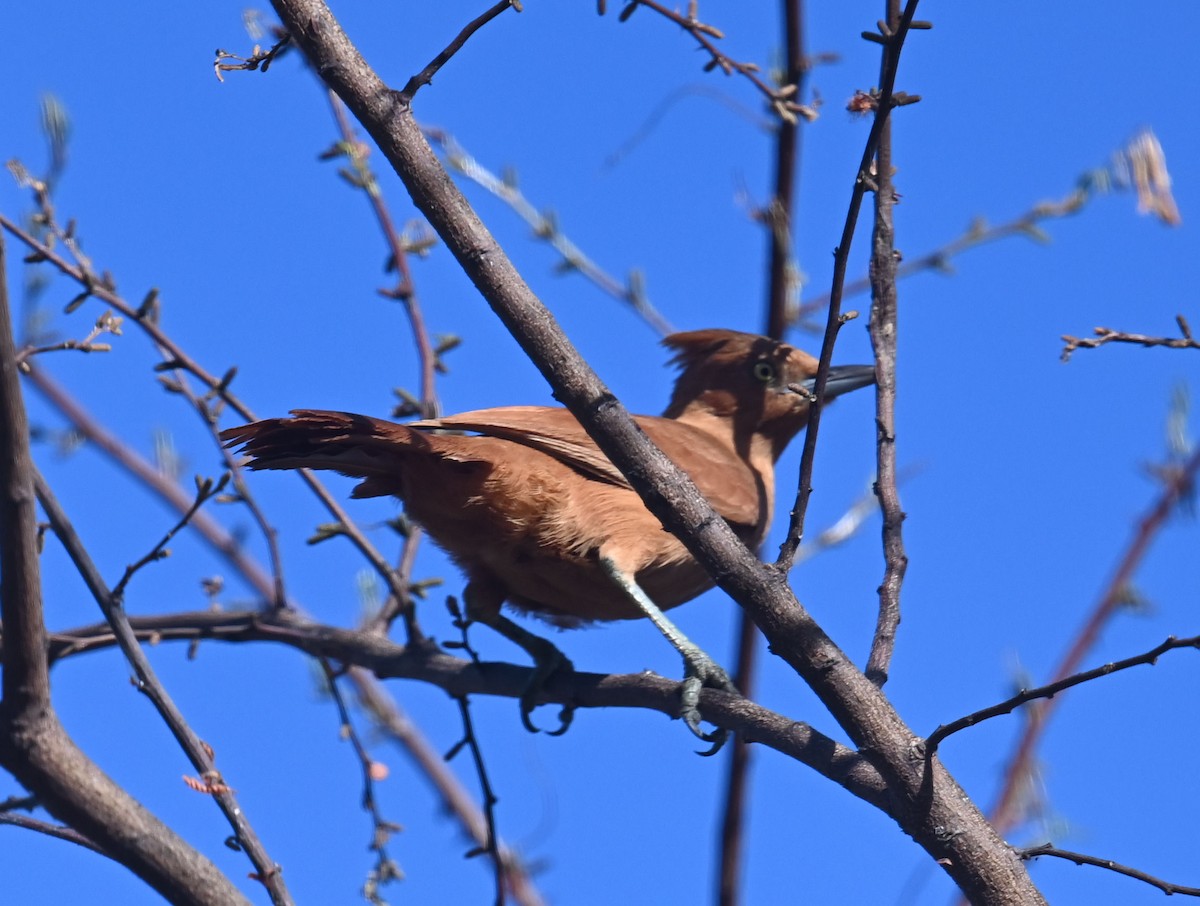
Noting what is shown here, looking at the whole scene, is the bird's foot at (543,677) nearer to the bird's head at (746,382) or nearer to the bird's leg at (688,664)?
the bird's leg at (688,664)

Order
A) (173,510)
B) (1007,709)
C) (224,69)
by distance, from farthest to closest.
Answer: (173,510), (224,69), (1007,709)

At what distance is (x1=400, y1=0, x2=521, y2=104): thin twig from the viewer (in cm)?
262

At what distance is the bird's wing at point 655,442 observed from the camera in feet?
15.7

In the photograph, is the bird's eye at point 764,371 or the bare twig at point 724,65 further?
the bird's eye at point 764,371

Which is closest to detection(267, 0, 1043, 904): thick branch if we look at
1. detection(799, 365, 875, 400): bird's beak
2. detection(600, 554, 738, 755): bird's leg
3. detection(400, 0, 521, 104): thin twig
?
detection(400, 0, 521, 104): thin twig

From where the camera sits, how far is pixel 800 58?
15.1 ft

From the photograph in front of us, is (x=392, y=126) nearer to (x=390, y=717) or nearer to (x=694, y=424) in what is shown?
(x=390, y=717)

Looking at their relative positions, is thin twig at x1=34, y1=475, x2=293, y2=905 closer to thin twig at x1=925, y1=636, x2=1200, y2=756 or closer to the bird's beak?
thin twig at x1=925, y1=636, x2=1200, y2=756

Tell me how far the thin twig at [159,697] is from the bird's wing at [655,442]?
1434mm

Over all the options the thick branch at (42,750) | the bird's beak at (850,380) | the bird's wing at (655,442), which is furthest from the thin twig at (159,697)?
the bird's beak at (850,380)

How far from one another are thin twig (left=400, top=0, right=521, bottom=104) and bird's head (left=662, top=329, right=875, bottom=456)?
12.0ft

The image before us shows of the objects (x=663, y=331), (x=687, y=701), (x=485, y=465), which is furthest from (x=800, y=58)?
(x=687, y=701)

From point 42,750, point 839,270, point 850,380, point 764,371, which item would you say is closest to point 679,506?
point 839,270

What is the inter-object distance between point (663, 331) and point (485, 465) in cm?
114
